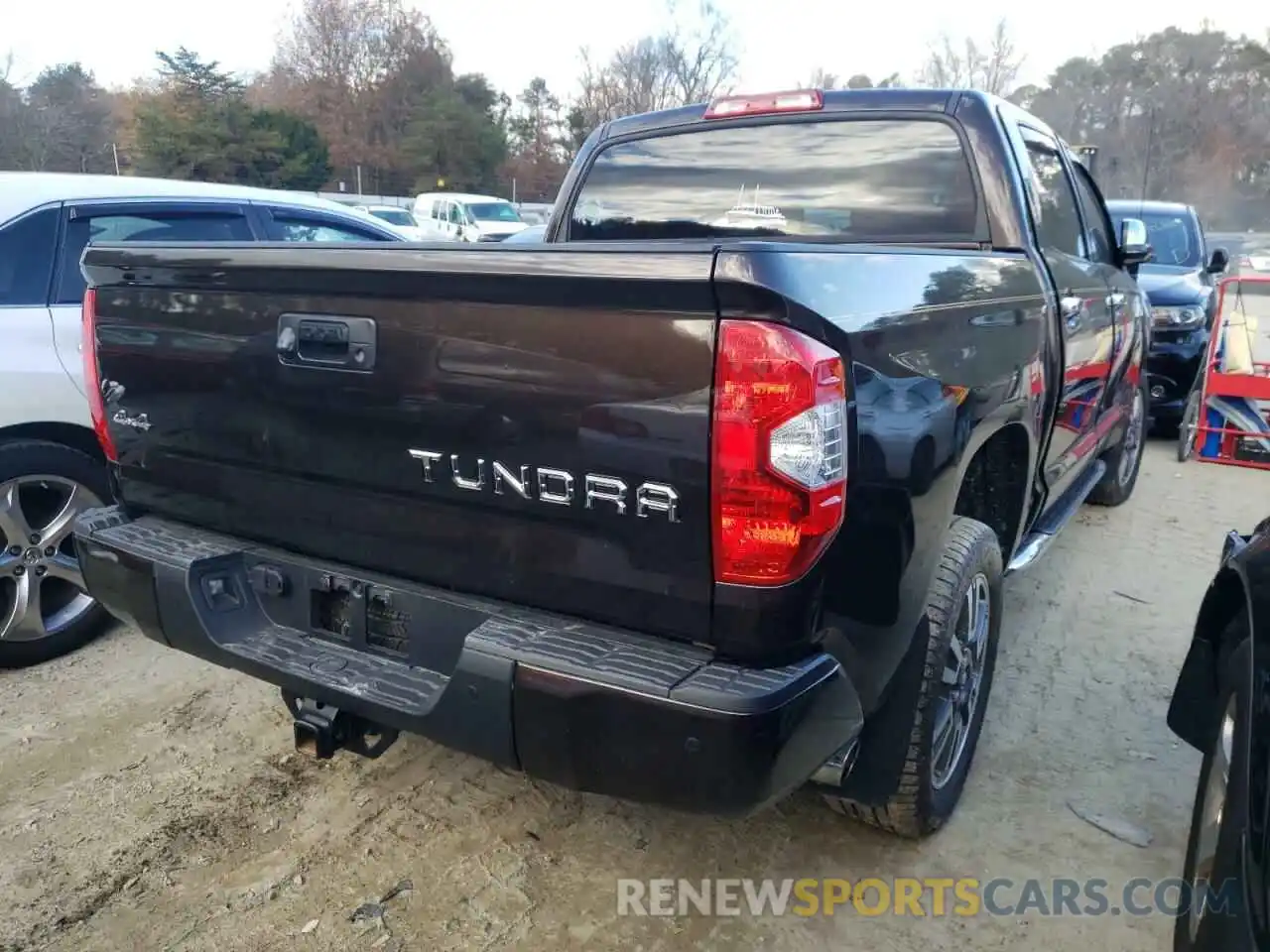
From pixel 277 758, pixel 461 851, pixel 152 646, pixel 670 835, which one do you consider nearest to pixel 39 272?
pixel 152 646

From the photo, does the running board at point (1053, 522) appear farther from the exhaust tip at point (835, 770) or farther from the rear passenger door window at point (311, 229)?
the rear passenger door window at point (311, 229)

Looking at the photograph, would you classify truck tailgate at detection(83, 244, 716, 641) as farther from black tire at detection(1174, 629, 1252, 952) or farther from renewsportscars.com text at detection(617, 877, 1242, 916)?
black tire at detection(1174, 629, 1252, 952)

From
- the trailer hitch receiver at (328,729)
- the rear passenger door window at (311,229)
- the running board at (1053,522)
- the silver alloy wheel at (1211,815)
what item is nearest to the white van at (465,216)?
the rear passenger door window at (311,229)

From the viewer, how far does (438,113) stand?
151 feet

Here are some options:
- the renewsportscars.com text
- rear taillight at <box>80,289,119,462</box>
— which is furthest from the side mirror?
rear taillight at <box>80,289,119,462</box>

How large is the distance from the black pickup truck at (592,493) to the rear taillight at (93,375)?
15 millimetres

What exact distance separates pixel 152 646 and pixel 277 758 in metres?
1.17

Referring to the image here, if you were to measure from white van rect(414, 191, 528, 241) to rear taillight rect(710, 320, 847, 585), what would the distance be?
22781 millimetres

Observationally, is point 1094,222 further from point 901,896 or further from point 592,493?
point 592,493

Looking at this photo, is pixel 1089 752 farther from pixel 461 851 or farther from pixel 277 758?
pixel 277 758

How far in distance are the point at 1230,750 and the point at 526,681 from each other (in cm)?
152

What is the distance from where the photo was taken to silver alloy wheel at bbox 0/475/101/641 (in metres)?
3.58

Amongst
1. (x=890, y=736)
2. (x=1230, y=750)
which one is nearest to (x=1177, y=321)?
(x=1230, y=750)

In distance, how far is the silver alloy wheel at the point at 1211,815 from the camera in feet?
6.57
